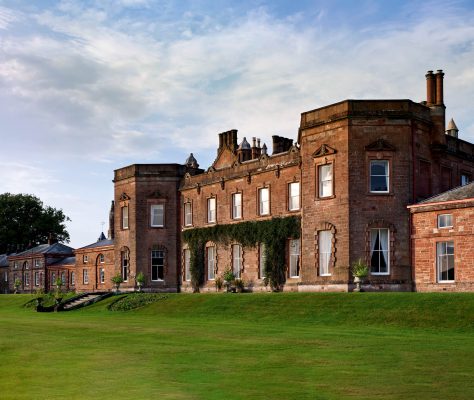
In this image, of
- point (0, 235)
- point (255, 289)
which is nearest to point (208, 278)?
point (255, 289)

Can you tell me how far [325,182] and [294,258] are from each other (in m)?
6.04

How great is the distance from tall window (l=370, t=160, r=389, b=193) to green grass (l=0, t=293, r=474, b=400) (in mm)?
7441

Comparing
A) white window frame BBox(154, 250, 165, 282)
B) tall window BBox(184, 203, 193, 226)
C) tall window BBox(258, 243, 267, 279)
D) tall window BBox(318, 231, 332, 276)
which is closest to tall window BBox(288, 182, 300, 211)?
tall window BBox(258, 243, 267, 279)

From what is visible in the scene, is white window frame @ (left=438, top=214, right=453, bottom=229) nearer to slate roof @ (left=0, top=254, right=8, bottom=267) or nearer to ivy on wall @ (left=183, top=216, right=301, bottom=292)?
ivy on wall @ (left=183, top=216, right=301, bottom=292)

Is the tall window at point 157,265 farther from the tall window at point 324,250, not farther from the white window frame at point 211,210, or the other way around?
the tall window at point 324,250

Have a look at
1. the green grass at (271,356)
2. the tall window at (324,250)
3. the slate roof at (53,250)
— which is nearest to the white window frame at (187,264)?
the tall window at (324,250)

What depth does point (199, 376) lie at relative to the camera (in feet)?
44.7

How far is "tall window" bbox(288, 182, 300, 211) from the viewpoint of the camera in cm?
4262

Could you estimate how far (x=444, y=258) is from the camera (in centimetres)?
3425

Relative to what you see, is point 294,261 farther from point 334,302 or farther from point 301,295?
point 334,302

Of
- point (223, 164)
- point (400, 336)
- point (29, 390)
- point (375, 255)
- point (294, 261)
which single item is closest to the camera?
Answer: point (29, 390)

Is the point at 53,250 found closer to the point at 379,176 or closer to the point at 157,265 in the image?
the point at 157,265

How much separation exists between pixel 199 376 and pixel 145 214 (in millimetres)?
40946

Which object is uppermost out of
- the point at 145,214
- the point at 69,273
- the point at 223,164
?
the point at 223,164
